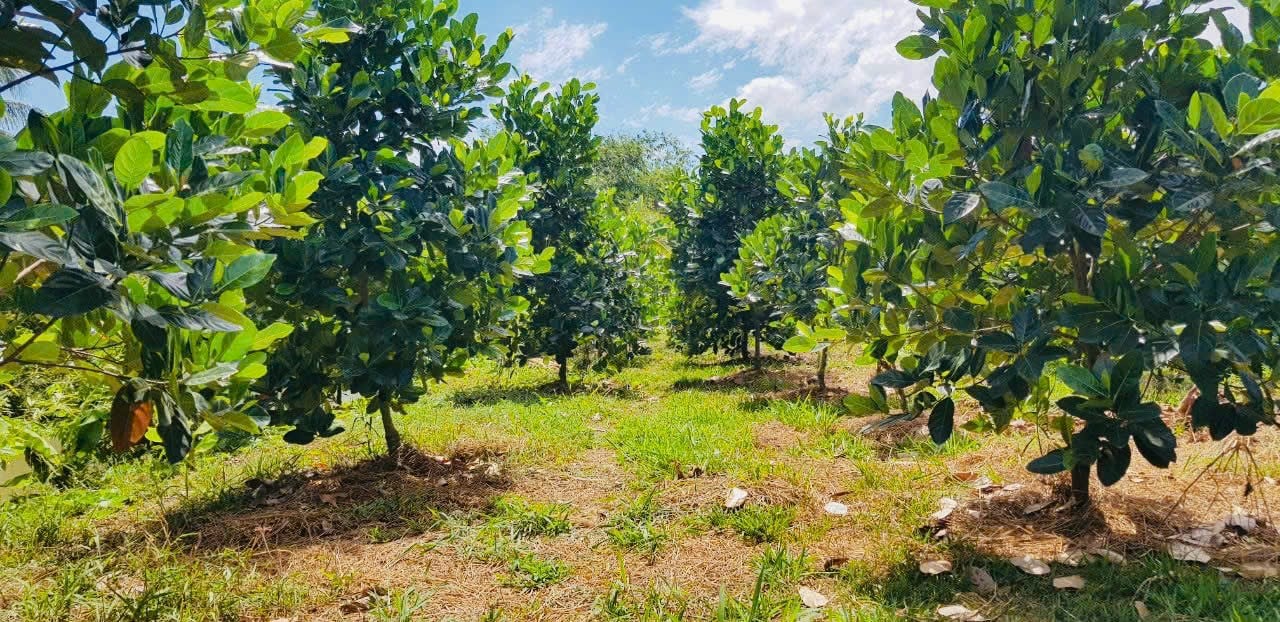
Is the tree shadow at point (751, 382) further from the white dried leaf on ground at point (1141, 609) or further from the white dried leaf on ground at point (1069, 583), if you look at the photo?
the white dried leaf on ground at point (1141, 609)

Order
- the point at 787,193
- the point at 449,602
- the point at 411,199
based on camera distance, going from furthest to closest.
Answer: the point at 787,193 < the point at 411,199 < the point at 449,602

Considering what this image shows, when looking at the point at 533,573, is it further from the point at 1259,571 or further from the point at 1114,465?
the point at 1259,571

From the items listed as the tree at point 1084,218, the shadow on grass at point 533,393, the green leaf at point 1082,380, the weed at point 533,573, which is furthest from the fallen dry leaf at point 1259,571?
the shadow on grass at point 533,393

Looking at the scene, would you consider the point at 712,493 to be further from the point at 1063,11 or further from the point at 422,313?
the point at 1063,11

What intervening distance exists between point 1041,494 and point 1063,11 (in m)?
2.38

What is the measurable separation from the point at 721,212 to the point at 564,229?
2.53 metres

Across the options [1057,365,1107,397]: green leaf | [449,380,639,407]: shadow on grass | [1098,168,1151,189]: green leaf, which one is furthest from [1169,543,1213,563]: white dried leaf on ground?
[449,380,639,407]: shadow on grass

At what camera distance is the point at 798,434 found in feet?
17.7

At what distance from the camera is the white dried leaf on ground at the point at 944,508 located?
3.36 metres

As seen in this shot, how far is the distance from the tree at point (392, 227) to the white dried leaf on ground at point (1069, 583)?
3.16 meters

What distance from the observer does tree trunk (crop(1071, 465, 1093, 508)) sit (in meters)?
3.21

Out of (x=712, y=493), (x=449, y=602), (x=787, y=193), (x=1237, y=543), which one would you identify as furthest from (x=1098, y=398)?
(x=787, y=193)

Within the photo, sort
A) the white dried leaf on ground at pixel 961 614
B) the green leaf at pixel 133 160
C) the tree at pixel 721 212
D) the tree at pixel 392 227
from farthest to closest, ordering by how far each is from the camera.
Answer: the tree at pixel 721 212 < the tree at pixel 392 227 < the white dried leaf on ground at pixel 961 614 < the green leaf at pixel 133 160

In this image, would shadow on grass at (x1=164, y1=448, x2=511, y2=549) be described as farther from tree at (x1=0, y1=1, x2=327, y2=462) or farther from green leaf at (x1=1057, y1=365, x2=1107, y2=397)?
green leaf at (x1=1057, y1=365, x2=1107, y2=397)
